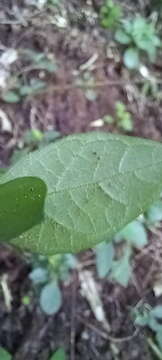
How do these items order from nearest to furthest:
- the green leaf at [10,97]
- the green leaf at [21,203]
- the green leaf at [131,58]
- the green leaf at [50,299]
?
the green leaf at [21,203] < the green leaf at [50,299] < the green leaf at [10,97] < the green leaf at [131,58]

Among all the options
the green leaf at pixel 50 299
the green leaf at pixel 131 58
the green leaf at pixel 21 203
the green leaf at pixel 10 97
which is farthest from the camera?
the green leaf at pixel 131 58

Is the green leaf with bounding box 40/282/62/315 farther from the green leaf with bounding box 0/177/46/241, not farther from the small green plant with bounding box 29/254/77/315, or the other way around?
the green leaf with bounding box 0/177/46/241

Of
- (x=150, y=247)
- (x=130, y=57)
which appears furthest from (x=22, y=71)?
(x=150, y=247)

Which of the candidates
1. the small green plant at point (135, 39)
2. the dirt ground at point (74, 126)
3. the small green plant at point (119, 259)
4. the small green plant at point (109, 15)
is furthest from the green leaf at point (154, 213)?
the small green plant at point (109, 15)

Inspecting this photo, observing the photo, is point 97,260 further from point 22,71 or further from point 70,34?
point 70,34

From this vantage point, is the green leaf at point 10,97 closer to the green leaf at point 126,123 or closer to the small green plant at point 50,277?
the green leaf at point 126,123

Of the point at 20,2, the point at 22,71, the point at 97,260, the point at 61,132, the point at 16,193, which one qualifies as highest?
the point at 16,193

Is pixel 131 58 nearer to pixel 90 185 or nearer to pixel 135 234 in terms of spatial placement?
pixel 135 234
